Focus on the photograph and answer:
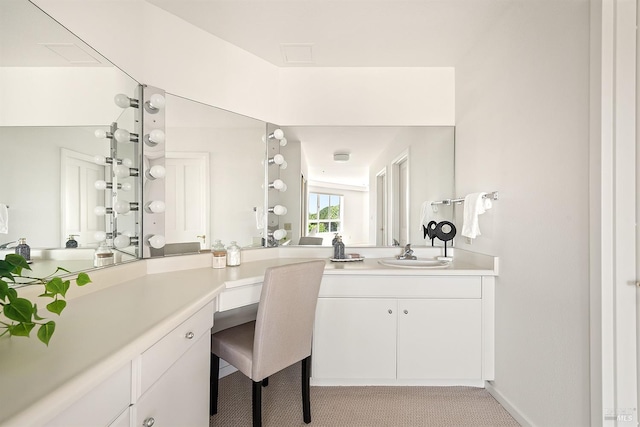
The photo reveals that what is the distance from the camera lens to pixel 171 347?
1.00 m

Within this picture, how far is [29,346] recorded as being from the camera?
28.6 inches

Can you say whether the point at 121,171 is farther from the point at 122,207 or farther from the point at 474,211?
the point at 474,211

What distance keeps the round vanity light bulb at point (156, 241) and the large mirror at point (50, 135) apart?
0.30 m

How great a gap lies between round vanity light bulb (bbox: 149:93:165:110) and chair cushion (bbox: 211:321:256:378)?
1.34m

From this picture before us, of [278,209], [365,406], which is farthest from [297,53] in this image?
[365,406]

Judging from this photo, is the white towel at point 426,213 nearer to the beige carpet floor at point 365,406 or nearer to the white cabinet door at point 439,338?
the white cabinet door at point 439,338

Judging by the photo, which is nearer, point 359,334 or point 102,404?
point 102,404

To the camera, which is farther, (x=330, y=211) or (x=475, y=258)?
(x=330, y=211)

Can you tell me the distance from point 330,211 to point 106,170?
151 centimetres

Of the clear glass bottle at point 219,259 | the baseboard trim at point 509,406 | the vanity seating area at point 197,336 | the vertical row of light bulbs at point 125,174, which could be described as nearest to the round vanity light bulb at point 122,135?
the vertical row of light bulbs at point 125,174

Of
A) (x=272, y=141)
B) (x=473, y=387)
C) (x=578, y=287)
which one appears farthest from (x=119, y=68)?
(x=473, y=387)

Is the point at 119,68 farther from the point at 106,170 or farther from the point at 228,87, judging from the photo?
the point at 228,87

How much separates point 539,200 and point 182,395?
176 cm

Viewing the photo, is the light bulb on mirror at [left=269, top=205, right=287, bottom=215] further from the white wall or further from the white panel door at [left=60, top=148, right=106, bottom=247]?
the white wall
